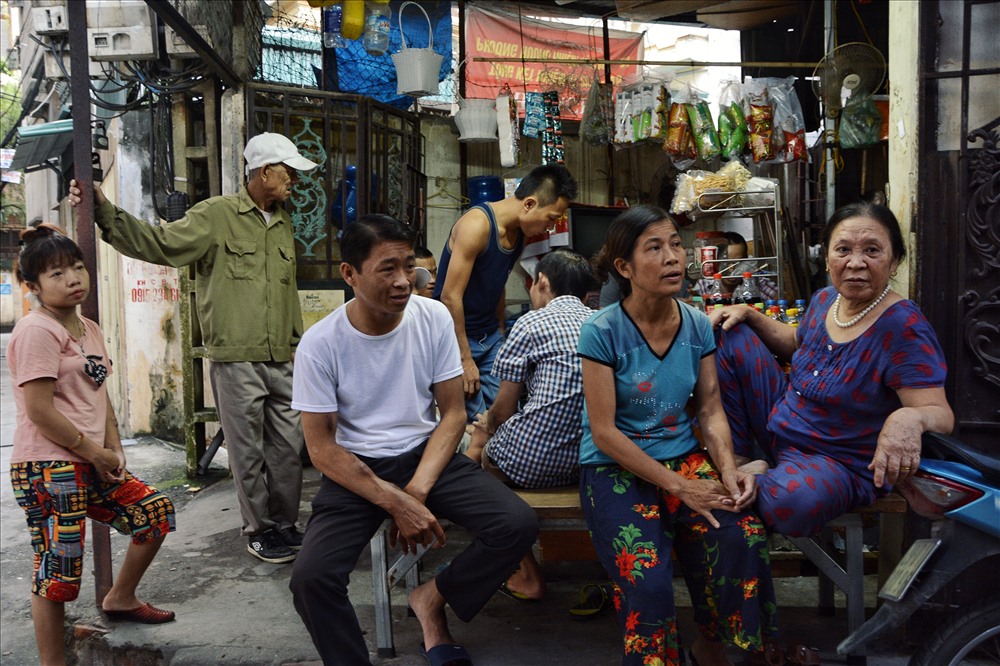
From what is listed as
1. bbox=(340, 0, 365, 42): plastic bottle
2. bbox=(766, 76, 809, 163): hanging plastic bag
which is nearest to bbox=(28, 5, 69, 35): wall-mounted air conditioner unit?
bbox=(340, 0, 365, 42): plastic bottle

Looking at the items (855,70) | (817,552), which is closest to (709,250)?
(855,70)

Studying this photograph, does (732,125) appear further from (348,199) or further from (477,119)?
(348,199)

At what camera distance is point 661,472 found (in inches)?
108

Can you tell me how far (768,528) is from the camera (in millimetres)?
2760

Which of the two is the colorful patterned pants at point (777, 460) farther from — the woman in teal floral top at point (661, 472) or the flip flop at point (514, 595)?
the flip flop at point (514, 595)

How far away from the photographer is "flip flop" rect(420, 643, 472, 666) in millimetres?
3090

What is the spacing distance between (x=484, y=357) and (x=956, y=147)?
2239 mm

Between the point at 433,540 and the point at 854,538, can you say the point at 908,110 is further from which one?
the point at 433,540

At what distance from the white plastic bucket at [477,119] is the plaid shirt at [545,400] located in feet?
13.4

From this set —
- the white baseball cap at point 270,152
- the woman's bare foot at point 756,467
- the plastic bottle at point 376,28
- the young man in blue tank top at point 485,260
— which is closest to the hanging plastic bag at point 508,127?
the plastic bottle at point 376,28

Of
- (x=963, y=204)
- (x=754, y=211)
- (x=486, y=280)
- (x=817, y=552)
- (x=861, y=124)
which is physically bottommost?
(x=817, y=552)

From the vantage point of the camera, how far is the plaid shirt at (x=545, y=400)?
3252mm

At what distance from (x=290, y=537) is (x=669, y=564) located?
2399 millimetres

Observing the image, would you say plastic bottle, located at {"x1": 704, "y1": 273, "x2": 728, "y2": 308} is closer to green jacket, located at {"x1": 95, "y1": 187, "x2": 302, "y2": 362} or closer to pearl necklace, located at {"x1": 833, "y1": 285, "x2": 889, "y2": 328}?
pearl necklace, located at {"x1": 833, "y1": 285, "x2": 889, "y2": 328}
